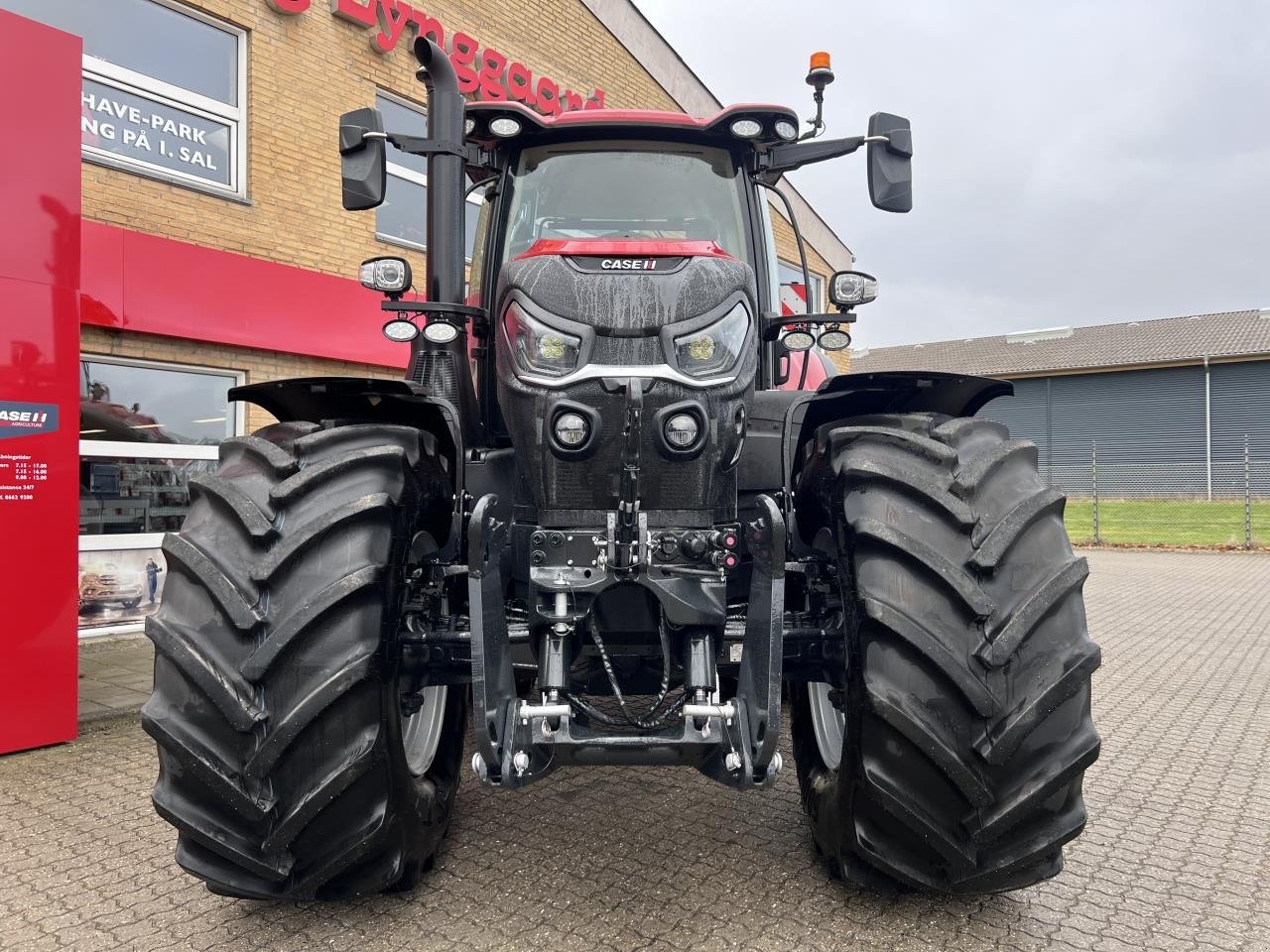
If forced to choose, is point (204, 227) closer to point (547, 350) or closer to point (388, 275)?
point (388, 275)

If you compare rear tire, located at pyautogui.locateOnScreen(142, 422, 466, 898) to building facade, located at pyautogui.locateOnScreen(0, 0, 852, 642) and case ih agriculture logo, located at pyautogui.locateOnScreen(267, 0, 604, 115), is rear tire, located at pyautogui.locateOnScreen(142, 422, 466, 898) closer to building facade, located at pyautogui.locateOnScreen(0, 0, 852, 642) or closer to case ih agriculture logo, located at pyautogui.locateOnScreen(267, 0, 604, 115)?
building facade, located at pyautogui.locateOnScreen(0, 0, 852, 642)

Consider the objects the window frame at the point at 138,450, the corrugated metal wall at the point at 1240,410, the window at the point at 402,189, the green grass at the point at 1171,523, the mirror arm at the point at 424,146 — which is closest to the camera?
the mirror arm at the point at 424,146

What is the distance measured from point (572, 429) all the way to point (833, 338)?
1431mm

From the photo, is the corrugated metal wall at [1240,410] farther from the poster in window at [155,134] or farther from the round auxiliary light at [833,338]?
the round auxiliary light at [833,338]

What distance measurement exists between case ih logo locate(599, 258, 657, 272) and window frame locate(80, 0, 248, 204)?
21.2ft

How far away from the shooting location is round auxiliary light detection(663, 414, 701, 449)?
2465 mm

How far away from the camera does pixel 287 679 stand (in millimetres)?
2145

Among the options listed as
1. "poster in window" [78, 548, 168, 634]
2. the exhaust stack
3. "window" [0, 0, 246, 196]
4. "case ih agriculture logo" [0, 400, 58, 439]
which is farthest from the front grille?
"window" [0, 0, 246, 196]

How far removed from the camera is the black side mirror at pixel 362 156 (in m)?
2.94

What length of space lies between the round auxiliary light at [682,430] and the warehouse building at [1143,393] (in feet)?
99.7

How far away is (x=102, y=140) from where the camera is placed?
7.42 meters

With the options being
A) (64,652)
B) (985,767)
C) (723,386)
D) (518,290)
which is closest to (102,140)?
(64,652)

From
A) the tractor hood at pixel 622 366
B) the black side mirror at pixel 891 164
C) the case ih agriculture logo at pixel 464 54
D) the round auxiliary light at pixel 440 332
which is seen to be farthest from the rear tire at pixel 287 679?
the case ih agriculture logo at pixel 464 54

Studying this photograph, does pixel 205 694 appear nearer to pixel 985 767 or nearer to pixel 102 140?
pixel 985 767
